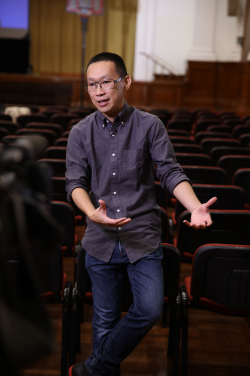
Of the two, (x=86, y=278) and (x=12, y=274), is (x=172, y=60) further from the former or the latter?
(x=12, y=274)

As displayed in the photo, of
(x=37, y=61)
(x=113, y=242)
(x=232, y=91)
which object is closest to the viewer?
(x=113, y=242)

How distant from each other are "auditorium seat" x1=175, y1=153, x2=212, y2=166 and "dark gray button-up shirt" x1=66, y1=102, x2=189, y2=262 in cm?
187

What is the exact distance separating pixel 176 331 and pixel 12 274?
52.8 inches

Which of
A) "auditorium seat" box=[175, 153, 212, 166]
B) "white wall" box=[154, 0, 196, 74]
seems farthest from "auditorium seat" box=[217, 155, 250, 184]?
"white wall" box=[154, 0, 196, 74]

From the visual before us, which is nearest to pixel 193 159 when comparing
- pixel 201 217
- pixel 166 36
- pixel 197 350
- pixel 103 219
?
pixel 197 350

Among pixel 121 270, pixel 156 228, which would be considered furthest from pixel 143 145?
pixel 121 270

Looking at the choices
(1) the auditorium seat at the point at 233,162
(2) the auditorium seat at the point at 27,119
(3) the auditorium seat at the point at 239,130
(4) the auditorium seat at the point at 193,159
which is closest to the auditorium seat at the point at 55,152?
(4) the auditorium seat at the point at 193,159

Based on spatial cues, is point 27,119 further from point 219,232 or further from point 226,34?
point 226,34

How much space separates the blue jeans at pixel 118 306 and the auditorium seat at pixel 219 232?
571 millimetres

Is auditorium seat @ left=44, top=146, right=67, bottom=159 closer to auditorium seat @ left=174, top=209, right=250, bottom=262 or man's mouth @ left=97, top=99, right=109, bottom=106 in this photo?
auditorium seat @ left=174, top=209, right=250, bottom=262

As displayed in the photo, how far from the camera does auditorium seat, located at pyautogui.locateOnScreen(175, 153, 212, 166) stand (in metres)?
3.59

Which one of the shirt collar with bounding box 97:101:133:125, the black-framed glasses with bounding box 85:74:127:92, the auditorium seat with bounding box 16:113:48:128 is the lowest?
the auditorium seat with bounding box 16:113:48:128

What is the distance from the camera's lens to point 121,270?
67.6 inches

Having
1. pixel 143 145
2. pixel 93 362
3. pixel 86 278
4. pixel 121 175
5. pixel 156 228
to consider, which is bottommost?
pixel 93 362
